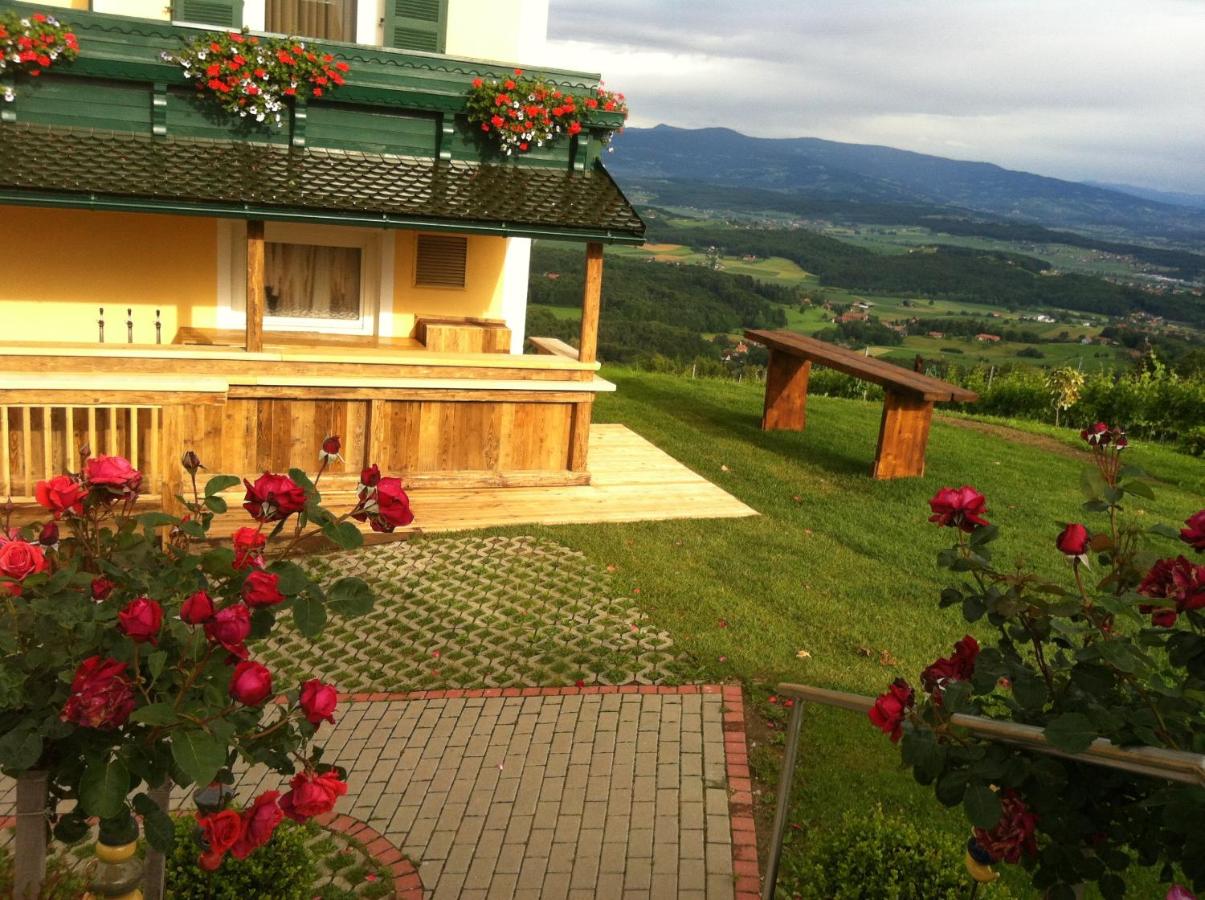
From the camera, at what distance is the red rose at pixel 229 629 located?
2705 mm

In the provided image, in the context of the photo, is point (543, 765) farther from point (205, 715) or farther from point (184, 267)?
point (184, 267)

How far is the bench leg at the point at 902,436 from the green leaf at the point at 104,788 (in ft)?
33.7

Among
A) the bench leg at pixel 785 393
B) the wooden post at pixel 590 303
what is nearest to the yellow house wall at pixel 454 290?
the wooden post at pixel 590 303

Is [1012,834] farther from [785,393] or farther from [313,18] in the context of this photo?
[785,393]

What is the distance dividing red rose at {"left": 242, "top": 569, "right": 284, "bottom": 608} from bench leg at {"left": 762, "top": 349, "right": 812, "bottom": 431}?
39.3 ft

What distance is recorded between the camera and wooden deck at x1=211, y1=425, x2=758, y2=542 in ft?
33.6

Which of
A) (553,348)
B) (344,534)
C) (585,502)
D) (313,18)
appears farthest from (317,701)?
(313,18)

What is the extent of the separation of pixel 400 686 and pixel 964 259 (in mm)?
90482

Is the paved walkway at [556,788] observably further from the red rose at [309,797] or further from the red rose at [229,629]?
the red rose at [229,629]

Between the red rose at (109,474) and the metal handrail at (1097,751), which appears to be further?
the red rose at (109,474)

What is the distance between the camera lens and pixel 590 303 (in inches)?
439

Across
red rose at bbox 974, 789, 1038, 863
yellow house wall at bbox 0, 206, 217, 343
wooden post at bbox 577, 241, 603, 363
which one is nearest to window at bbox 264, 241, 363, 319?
yellow house wall at bbox 0, 206, 217, 343

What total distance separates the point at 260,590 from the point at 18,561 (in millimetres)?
618

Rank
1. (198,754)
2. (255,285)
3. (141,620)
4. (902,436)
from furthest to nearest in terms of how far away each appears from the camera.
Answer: (902,436), (255,285), (141,620), (198,754)
